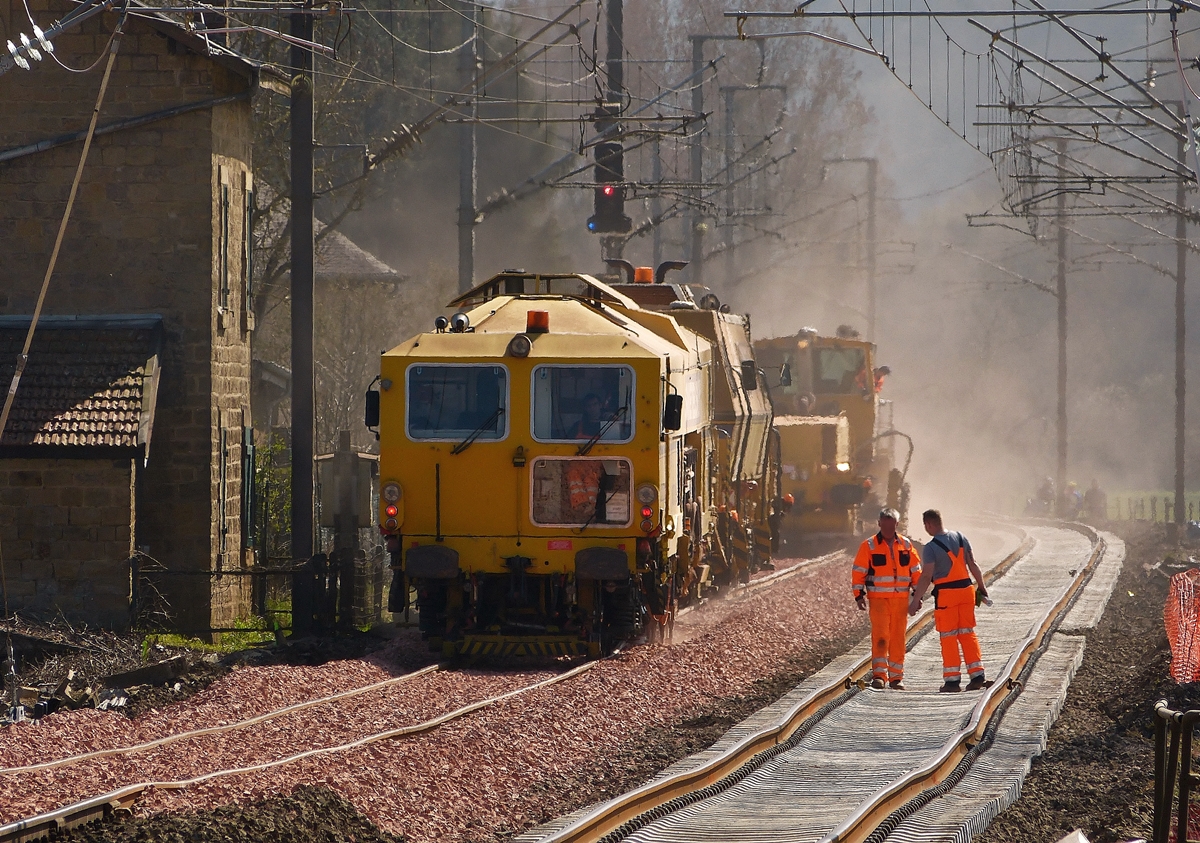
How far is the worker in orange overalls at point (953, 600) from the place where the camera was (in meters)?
13.1

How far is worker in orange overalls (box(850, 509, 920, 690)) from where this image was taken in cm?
1323

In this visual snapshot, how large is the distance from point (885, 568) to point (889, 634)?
0.56 metres

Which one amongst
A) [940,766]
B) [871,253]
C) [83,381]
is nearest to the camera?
[940,766]

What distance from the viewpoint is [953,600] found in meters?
13.2

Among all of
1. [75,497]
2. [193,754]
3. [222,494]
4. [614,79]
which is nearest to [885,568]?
[193,754]

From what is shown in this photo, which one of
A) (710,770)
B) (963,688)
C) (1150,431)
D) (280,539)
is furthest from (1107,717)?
(1150,431)

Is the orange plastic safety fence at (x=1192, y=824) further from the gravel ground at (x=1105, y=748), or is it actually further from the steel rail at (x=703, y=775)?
the steel rail at (x=703, y=775)

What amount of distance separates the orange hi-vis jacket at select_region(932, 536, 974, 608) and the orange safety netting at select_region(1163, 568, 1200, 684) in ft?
6.22

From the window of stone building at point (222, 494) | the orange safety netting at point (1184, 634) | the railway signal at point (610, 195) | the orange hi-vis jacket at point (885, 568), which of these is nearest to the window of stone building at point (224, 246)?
the window of stone building at point (222, 494)

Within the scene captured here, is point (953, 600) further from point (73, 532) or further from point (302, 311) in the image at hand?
point (73, 532)

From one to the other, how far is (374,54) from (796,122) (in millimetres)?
47004

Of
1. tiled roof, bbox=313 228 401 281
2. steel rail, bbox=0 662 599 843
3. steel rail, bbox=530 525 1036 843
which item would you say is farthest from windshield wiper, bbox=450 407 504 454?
tiled roof, bbox=313 228 401 281

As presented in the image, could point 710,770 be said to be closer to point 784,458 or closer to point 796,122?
point 784,458

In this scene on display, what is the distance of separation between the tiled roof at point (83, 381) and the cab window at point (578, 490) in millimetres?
4998
